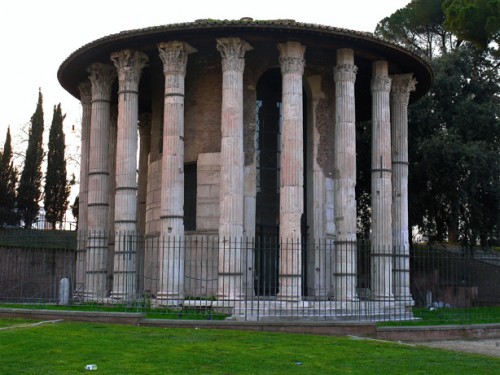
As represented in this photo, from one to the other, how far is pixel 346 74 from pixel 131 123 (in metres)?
6.07

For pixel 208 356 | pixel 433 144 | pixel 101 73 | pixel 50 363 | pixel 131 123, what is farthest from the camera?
pixel 433 144

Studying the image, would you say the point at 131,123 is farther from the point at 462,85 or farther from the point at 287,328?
the point at 462,85

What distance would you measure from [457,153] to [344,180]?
1153cm

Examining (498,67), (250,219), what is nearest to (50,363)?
(250,219)

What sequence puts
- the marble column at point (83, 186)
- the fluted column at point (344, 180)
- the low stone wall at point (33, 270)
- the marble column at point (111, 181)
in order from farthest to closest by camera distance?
the low stone wall at point (33, 270) < the marble column at point (111, 181) < the marble column at point (83, 186) < the fluted column at point (344, 180)

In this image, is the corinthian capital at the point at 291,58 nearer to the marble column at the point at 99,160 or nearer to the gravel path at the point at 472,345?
the marble column at the point at 99,160

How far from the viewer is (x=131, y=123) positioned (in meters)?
21.0

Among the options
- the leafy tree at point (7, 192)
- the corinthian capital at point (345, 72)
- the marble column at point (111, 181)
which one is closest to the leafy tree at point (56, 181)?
the leafy tree at point (7, 192)

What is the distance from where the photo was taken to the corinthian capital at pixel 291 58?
2020 cm

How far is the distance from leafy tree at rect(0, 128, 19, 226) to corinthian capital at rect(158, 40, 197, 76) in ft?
56.9

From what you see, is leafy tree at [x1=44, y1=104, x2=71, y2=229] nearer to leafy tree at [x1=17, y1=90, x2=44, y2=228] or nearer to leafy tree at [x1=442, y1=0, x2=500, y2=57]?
leafy tree at [x1=17, y1=90, x2=44, y2=228]

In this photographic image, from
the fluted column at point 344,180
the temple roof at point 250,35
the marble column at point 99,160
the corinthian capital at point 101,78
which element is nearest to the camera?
the temple roof at point 250,35

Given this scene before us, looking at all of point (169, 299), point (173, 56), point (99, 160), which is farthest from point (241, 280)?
point (99, 160)

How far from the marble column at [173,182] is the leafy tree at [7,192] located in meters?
17.0
